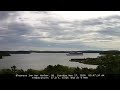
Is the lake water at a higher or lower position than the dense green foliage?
higher

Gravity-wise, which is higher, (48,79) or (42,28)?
(42,28)

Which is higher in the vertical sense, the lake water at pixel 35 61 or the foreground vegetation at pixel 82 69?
the lake water at pixel 35 61

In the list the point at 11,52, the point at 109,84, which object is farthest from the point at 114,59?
the point at 11,52

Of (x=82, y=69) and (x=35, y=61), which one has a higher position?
(x=35, y=61)

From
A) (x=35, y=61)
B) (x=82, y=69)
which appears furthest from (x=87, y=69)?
(x=35, y=61)

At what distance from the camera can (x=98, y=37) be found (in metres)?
4.08

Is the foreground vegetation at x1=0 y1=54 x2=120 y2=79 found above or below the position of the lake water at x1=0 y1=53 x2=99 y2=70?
below

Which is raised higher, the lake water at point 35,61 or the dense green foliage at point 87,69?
the lake water at point 35,61

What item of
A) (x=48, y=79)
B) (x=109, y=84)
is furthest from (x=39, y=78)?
(x=109, y=84)

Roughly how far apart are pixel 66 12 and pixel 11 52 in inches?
37.0

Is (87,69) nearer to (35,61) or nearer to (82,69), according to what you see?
(82,69)

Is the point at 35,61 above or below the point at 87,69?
above

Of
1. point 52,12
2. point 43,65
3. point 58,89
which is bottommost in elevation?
point 58,89
